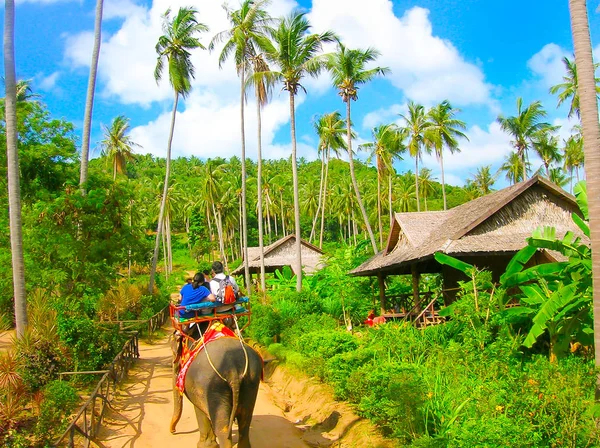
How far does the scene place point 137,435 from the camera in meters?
8.70

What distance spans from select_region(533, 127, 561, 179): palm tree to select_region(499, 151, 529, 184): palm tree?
1.38m

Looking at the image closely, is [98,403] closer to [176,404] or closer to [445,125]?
[176,404]

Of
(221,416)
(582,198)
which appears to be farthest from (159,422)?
(582,198)

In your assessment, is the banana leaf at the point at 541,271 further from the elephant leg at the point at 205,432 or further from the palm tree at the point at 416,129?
the palm tree at the point at 416,129

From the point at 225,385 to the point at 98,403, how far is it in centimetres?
471

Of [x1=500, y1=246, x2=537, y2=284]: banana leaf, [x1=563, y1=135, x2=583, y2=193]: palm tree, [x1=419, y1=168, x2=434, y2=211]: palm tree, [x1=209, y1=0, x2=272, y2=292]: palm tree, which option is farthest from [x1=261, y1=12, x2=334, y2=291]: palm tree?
[x1=419, y1=168, x2=434, y2=211]: palm tree

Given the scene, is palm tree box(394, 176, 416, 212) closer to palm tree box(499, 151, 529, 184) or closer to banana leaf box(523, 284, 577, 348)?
palm tree box(499, 151, 529, 184)

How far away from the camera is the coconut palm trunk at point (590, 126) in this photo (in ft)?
21.3

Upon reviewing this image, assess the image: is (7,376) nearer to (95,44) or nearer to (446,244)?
(446,244)

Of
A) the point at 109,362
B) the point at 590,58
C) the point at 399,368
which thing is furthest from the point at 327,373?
the point at 590,58

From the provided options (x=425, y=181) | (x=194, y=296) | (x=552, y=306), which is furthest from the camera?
(x=425, y=181)

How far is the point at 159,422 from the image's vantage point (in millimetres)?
9422

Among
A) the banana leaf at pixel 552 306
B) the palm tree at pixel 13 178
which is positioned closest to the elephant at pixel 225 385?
the palm tree at pixel 13 178

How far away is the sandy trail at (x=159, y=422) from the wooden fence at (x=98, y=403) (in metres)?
0.22
